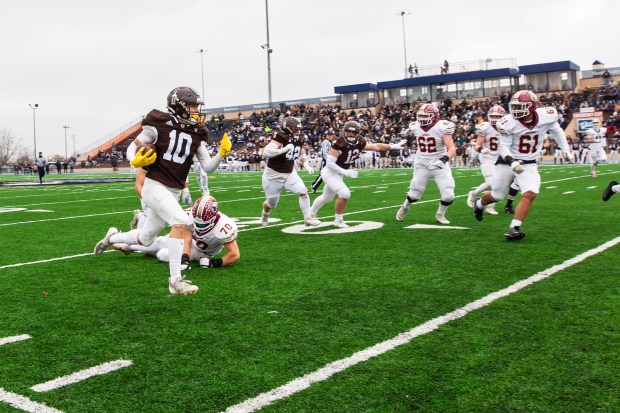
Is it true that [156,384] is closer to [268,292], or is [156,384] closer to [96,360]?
[96,360]

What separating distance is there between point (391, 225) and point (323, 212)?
2908 millimetres

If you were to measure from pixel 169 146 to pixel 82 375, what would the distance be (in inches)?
103

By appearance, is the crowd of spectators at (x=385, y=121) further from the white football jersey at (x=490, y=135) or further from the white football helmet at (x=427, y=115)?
the white football helmet at (x=427, y=115)

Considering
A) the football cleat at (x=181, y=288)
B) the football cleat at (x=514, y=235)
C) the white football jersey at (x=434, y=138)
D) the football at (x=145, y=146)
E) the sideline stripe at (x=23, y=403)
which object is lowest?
the sideline stripe at (x=23, y=403)

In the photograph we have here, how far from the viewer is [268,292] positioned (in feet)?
17.3

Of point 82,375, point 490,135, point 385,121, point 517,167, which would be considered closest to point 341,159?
point 517,167

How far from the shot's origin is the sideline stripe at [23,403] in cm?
294

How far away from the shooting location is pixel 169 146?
220 inches

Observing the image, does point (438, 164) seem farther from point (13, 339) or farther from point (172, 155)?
point (13, 339)

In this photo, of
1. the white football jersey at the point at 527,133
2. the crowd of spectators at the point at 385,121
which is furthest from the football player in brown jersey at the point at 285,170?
the crowd of spectators at the point at 385,121

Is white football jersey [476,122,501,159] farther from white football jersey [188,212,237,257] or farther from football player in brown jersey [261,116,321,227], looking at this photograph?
white football jersey [188,212,237,257]

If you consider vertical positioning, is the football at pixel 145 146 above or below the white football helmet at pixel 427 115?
below

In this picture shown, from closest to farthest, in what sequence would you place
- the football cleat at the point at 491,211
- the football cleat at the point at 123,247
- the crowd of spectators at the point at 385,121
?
the football cleat at the point at 123,247 → the football cleat at the point at 491,211 → the crowd of spectators at the point at 385,121

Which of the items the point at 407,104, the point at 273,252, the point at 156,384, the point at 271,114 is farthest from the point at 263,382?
the point at 271,114
